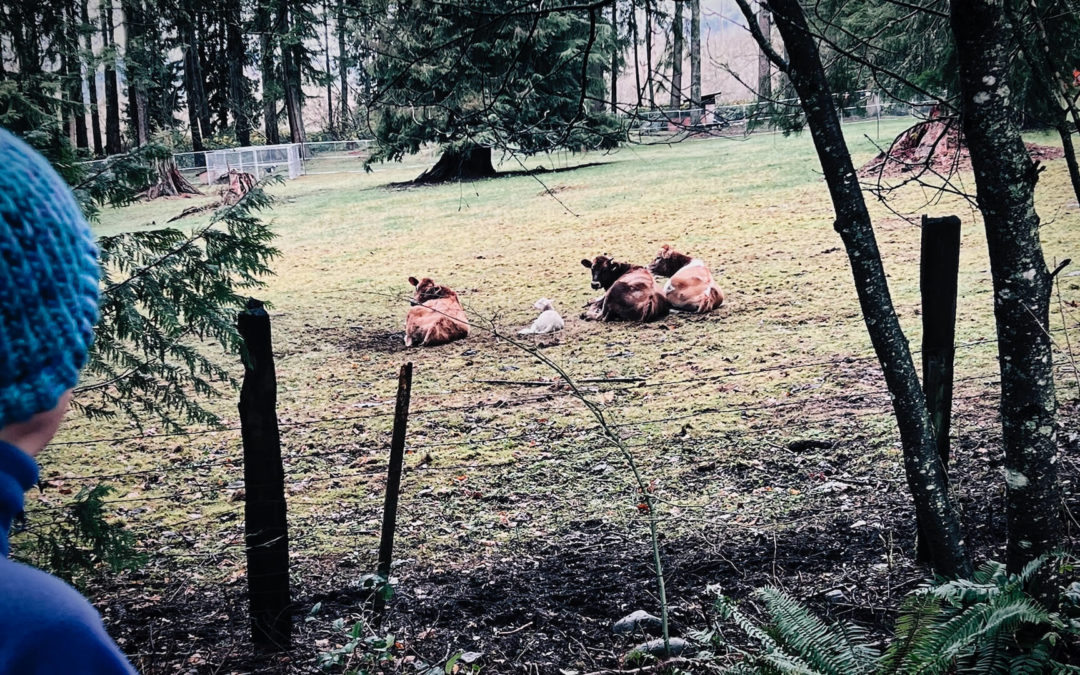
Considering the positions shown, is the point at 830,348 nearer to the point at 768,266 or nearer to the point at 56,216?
the point at 768,266

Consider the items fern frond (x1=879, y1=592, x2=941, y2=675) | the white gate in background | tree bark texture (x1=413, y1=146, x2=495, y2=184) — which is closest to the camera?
fern frond (x1=879, y1=592, x2=941, y2=675)

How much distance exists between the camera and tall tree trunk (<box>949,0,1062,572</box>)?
3037mm

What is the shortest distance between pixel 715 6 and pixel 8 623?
3720mm

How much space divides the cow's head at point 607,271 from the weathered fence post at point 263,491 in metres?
Answer: 6.67

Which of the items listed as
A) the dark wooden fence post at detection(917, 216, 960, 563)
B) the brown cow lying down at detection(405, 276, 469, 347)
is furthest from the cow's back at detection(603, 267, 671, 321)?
the dark wooden fence post at detection(917, 216, 960, 563)

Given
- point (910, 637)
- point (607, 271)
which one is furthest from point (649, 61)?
point (607, 271)

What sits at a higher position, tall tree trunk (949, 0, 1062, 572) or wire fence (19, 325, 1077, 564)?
tall tree trunk (949, 0, 1062, 572)

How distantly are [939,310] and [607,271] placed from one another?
6.21 m

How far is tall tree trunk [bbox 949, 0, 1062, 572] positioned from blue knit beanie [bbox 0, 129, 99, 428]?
9.65 ft

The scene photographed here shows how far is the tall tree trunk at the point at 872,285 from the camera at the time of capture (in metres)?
3.39

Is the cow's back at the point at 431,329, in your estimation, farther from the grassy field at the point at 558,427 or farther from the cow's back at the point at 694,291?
the cow's back at the point at 694,291

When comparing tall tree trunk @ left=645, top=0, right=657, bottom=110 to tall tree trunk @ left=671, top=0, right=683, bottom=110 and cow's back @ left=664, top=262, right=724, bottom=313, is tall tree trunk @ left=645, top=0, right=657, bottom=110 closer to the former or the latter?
tall tree trunk @ left=671, top=0, right=683, bottom=110

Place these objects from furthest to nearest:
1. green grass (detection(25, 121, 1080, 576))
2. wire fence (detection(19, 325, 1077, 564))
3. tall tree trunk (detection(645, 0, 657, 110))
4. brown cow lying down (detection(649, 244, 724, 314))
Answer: brown cow lying down (detection(649, 244, 724, 314)) < wire fence (detection(19, 325, 1077, 564)) < green grass (detection(25, 121, 1080, 576)) < tall tree trunk (detection(645, 0, 657, 110))

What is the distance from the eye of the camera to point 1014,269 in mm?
3107
